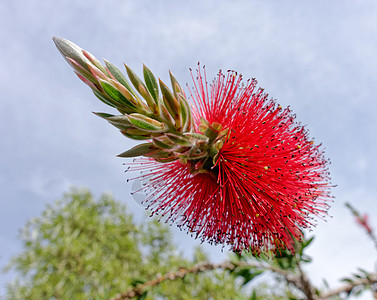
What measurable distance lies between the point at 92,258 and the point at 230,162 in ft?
28.5

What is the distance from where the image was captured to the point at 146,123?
1.11 meters

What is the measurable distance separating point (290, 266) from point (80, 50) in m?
2.15

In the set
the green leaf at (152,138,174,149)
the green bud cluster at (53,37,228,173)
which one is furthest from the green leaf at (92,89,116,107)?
the green leaf at (152,138,174,149)

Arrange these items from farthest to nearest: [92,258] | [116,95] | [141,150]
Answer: [92,258] → [141,150] → [116,95]

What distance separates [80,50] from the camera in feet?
3.70

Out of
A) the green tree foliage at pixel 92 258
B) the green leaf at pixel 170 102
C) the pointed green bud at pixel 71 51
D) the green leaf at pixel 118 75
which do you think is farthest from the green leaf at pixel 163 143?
the green tree foliage at pixel 92 258

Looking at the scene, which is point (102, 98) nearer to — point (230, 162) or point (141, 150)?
point (141, 150)

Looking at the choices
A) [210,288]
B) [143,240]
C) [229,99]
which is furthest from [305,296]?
[143,240]

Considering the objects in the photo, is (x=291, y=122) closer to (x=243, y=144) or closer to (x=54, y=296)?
(x=243, y=144)

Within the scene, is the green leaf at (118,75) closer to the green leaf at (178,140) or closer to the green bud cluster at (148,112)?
the green bud cluster at (148,112)

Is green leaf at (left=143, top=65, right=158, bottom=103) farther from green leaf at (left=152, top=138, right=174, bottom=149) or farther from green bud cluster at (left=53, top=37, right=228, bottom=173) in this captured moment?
green leaf at (left=152, top=138, right=174, bottom=149)

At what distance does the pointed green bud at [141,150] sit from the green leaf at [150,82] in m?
0.19

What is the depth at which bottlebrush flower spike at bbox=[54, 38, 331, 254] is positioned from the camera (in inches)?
48.1

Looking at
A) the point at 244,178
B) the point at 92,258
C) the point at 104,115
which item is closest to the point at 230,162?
the point at 244,178
